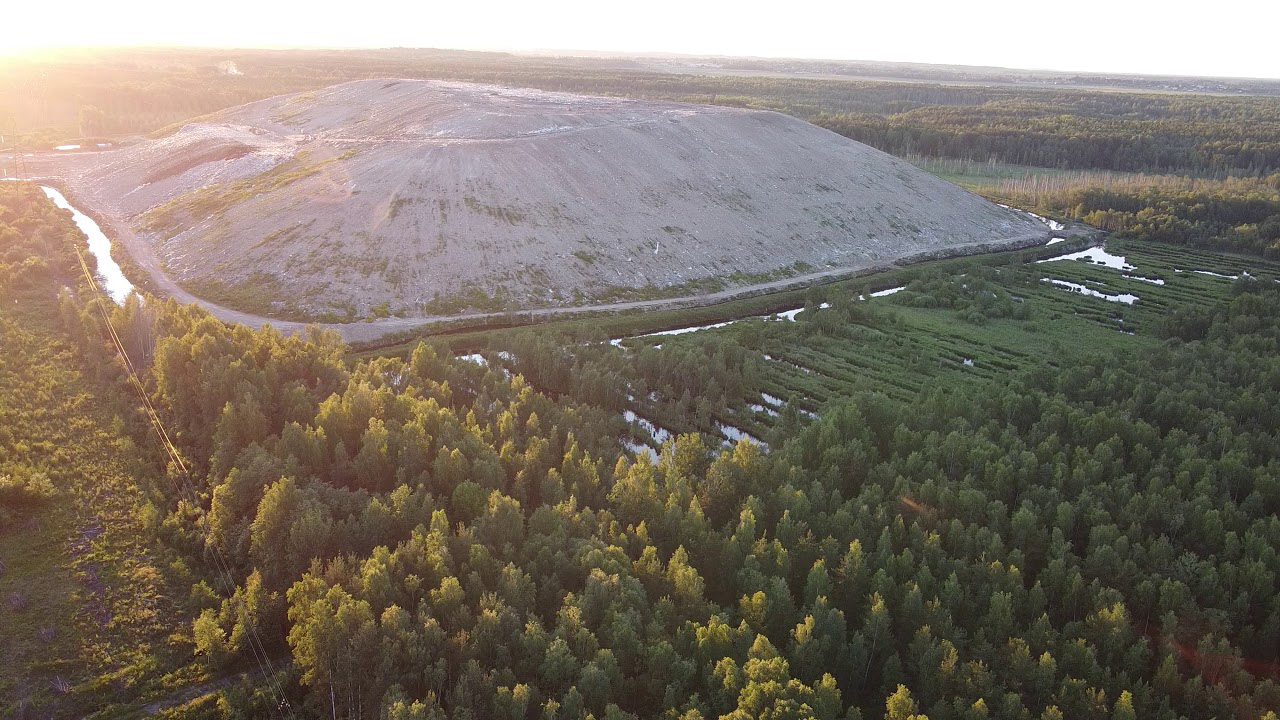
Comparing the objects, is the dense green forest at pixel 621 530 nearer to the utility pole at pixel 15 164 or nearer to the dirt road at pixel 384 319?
the dirt road at pixel 384 319

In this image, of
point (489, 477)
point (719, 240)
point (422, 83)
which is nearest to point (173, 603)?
point (489, 477)

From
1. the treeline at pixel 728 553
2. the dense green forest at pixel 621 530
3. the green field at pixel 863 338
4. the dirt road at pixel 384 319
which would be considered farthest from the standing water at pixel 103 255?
the treeline at pixel 728 553

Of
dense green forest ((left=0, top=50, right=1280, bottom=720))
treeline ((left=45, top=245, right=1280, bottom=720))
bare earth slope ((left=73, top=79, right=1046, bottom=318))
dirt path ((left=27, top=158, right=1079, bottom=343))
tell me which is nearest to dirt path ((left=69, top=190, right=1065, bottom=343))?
dirt path ((left=27, top=158, right=1079, bottom=343))

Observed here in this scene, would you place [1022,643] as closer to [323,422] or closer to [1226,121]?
[323,422]

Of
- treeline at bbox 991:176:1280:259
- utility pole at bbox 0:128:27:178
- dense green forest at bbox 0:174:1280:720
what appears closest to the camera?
dense green forest at bbox 0:174:1280:720

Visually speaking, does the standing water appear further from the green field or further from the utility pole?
the green field
